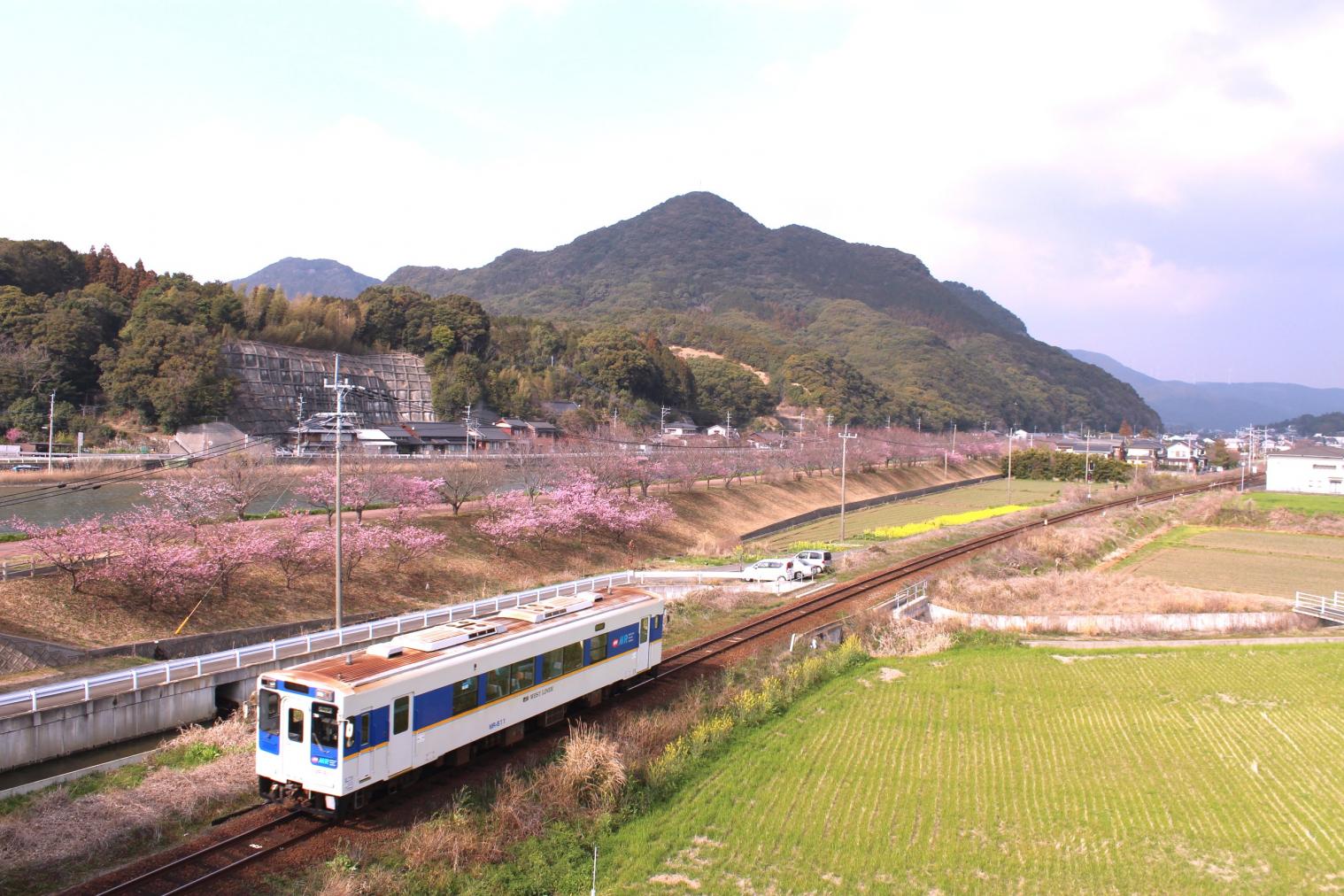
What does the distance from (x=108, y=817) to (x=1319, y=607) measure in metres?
34.2

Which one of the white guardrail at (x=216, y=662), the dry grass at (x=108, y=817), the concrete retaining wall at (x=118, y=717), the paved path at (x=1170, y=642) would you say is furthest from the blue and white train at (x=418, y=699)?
the paved path at (x=1170, y=642)

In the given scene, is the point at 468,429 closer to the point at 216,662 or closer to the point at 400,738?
the point at 216,662

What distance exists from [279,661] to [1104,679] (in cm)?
1982

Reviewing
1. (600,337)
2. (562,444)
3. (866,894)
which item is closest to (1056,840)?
(866,894)

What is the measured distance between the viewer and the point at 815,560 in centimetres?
3494

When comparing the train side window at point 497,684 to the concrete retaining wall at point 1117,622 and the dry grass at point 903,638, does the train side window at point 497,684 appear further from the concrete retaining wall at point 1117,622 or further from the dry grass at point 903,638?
the concrete retaining wall at point 1117,622

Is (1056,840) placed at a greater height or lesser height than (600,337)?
lesser

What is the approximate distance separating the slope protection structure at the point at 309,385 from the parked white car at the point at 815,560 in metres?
43.4

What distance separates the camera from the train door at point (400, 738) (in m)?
12.1

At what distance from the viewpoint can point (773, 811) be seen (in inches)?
524

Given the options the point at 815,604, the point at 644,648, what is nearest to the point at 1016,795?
the point at 644,648

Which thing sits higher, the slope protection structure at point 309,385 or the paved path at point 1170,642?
the slope protection structure at point 309,385

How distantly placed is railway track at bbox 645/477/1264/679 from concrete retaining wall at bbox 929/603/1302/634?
157 inches

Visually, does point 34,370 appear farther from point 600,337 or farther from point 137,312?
point 600,337
